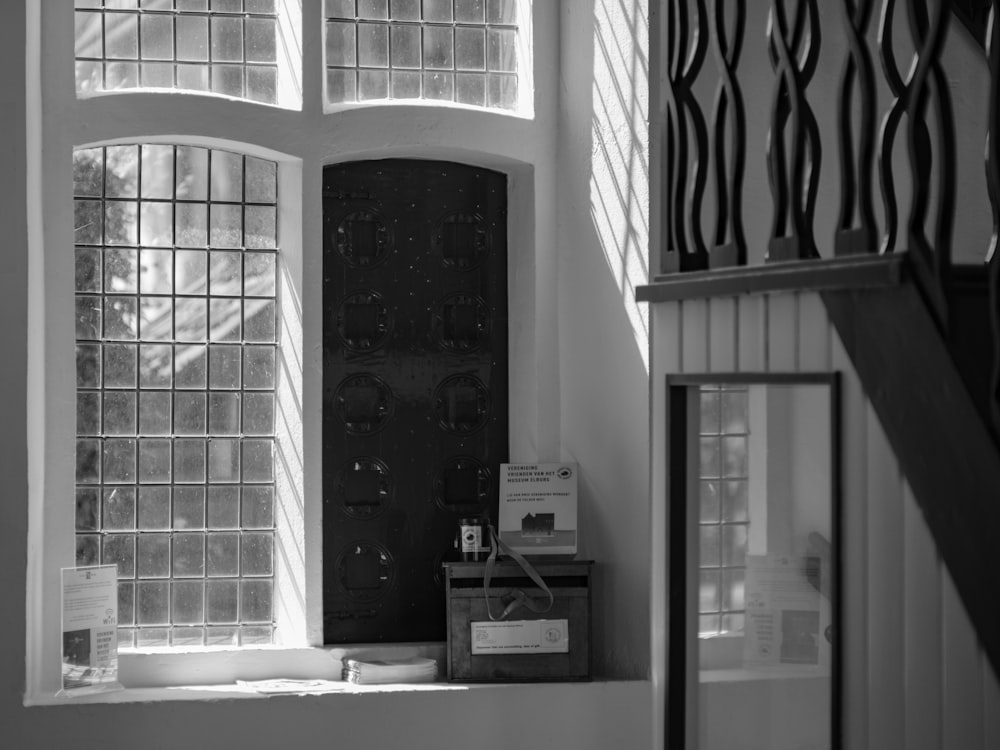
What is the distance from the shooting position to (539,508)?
4809 millimetres

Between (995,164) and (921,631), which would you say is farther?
(921,631)

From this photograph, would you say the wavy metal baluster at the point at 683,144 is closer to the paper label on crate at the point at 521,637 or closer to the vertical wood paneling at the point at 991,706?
the vertical wood paneling at the point at 991,706

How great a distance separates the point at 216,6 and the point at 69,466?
6.04 feet

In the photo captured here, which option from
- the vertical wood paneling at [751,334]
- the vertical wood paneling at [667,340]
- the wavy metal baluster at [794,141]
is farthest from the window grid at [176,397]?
the wavy metal baluster at [794,141]

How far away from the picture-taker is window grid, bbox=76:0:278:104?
4832 millimetres

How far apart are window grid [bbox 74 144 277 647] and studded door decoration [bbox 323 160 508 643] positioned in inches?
10.5

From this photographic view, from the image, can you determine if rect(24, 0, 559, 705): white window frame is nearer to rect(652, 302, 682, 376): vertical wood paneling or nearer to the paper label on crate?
the paper label on crate

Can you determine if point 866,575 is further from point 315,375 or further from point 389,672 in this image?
point 315,375

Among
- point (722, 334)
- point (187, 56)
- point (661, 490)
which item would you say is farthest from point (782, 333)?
point (187, 56)

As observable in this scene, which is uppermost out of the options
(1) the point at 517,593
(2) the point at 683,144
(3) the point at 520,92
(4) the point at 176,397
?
(3) the point at 520,92

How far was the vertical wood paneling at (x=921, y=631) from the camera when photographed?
2309mm

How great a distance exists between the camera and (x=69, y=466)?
463cm

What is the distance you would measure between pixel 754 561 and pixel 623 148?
2.32 m

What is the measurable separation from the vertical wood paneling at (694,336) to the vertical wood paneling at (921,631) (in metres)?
0.64
